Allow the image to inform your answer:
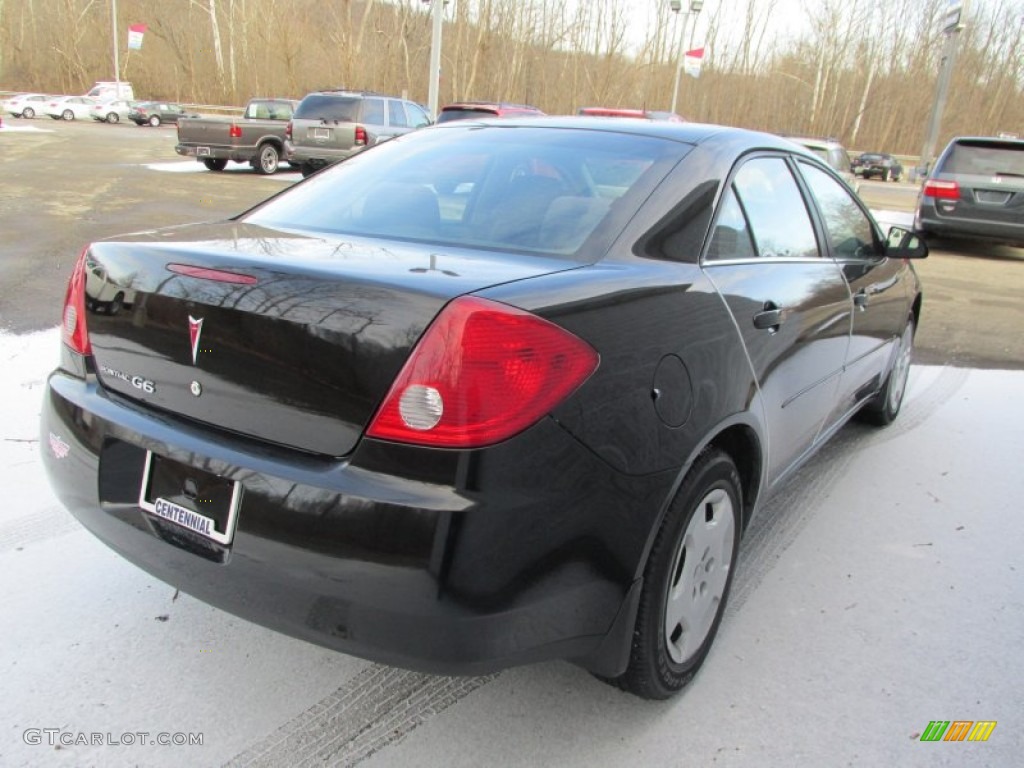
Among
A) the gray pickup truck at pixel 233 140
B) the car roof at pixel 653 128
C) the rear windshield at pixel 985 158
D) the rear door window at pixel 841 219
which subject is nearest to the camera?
the car roof at pixel 653 128

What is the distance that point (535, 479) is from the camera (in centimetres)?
161

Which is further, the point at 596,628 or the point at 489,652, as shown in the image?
the point at 596,628

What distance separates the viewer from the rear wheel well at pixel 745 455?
2.31 m

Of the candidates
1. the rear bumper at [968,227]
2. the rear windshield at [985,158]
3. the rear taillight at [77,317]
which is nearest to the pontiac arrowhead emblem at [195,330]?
the rear taillight at [77,317]

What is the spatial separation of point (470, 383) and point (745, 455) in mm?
1260

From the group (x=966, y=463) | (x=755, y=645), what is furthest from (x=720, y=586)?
(x=966, y=463)

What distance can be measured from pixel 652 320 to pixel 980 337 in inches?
253

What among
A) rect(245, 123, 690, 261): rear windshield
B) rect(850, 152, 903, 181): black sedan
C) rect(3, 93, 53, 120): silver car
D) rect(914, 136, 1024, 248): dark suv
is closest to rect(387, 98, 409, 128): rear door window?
rect(914, 136, 1024, 248): dark suv

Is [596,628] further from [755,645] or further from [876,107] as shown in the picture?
[876,107]

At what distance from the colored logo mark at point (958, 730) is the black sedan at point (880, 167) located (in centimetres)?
4216

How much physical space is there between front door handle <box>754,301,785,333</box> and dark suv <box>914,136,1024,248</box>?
10.7 m

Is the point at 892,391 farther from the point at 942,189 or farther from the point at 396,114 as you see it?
the point at 396,114

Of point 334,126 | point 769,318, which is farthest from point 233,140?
point 769,318

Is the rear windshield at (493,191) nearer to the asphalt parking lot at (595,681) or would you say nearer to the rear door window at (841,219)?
the rear door window at (841,219)
